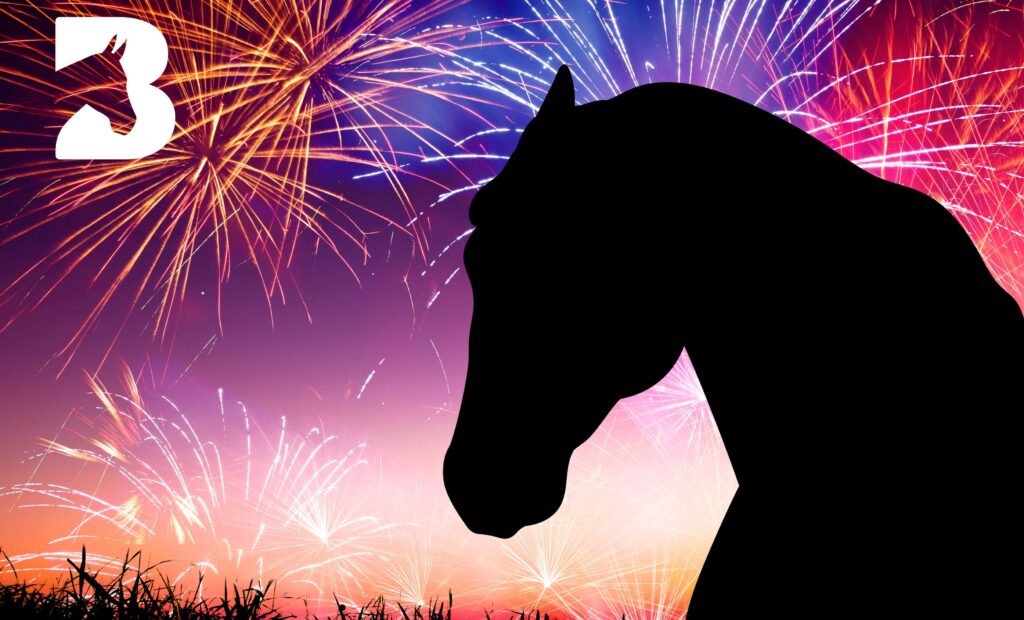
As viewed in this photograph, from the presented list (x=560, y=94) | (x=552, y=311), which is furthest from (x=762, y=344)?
(x=560, y=94)

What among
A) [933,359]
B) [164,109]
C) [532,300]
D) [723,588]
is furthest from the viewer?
[164,109]

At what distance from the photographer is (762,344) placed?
180cm

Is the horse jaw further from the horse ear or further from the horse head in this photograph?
the horse ear

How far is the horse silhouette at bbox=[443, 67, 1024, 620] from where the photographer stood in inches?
60.5

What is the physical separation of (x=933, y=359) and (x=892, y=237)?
0.30 metres

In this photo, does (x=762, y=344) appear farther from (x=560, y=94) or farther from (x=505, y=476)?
(x=560, y=94)

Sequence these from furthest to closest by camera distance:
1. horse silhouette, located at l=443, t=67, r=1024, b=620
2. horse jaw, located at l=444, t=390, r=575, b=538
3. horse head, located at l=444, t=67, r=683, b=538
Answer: horse jaw, located at l=444, t=390, r=575, b=538 < horse head, located at l=444, t=67, r=683, b=538 < horse silhouette, located at l=443, t=67, r=1024, b=620

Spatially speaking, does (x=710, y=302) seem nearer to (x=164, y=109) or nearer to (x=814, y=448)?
(x=814, y=448)

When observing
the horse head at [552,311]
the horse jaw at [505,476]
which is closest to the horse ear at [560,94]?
the horse head at [552,311]

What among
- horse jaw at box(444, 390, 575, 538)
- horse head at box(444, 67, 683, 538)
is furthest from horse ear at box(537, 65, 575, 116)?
horse jaw at box(444, 390, 575, 538)

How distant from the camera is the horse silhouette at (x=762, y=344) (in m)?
1.54

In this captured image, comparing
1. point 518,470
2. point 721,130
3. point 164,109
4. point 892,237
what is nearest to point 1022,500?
point 892,237

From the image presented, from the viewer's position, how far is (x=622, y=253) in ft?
6.77

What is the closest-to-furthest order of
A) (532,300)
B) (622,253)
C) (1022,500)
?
(1022,500) → (622,253) → (532,300)
